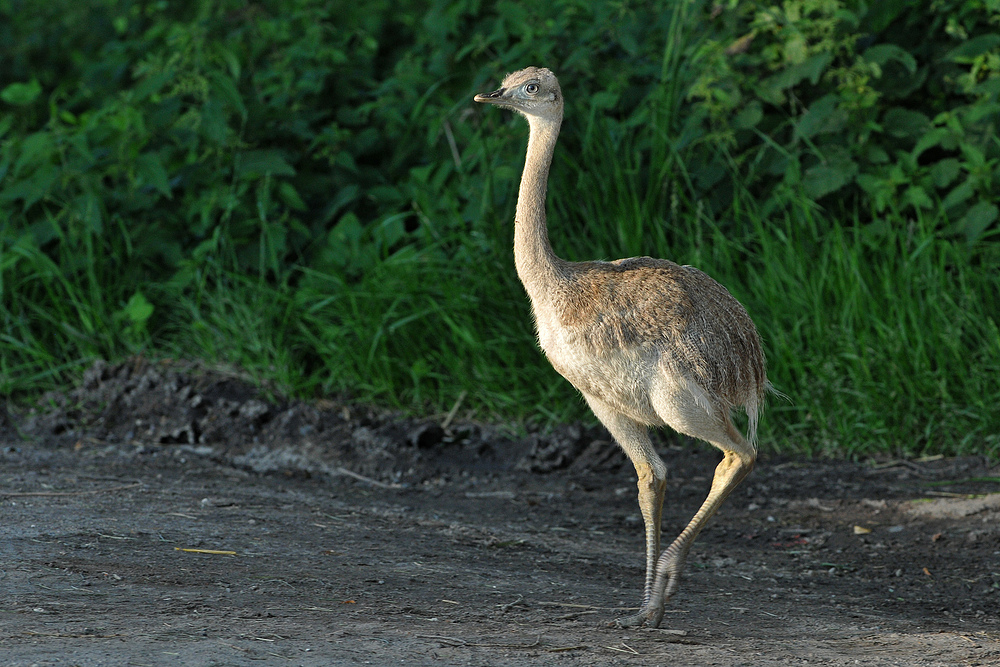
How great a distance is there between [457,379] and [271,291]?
45.3 inches

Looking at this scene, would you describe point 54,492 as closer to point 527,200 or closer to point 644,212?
point 527,200

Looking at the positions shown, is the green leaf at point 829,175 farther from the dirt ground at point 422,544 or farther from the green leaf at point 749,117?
the dirt ground at point 422,544

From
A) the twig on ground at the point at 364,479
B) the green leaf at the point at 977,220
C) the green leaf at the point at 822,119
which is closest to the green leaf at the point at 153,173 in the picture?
the twig on ground at the point at 364,479

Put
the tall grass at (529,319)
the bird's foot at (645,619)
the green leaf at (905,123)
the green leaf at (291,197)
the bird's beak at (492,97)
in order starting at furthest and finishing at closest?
the green leaf at (291,197), the green leaf at (905,123), the tall grass at (529,319), the bird's beak at (492,97), the bird's foot at (645,619)

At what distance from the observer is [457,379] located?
608 centimetres

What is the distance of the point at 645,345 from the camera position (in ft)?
11.6

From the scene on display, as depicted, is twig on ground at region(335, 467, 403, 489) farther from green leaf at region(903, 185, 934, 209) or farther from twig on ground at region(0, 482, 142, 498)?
green leaf at region(903, 185, 934, 209)

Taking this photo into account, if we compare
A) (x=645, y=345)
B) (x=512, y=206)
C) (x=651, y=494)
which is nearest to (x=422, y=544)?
(x=651, y=494)

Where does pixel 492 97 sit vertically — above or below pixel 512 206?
above

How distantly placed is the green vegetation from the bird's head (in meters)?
2.20

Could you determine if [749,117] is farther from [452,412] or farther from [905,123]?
[452,412]

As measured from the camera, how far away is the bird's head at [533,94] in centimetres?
376

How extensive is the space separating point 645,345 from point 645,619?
817 millimetres

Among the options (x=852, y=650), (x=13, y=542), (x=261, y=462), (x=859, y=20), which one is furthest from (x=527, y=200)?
(x=859, y=20)
